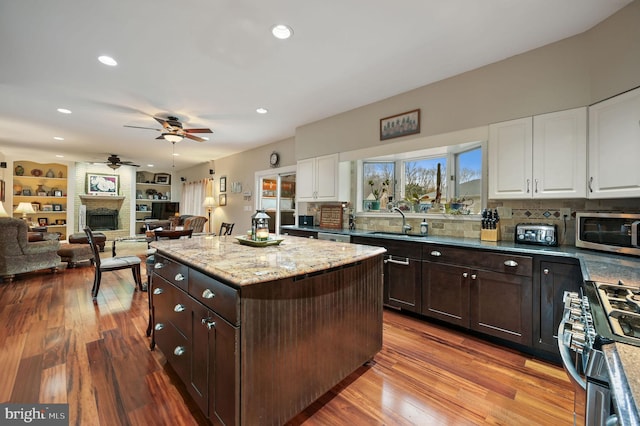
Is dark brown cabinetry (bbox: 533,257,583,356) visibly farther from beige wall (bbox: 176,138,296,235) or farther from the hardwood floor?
beige wall (bbox: 176,138,296,235)

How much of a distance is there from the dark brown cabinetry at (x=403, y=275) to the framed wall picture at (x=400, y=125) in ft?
4.60

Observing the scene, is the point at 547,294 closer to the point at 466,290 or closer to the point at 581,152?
the point at 466,290

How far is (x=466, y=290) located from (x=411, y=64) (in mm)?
2268

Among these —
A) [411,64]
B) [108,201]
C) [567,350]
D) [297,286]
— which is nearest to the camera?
[567,350]

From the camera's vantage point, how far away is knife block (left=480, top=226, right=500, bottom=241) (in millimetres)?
2611

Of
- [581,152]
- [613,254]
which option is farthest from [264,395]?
[581,152]

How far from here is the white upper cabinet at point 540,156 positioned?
7.21ft

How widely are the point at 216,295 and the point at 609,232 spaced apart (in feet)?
8.83

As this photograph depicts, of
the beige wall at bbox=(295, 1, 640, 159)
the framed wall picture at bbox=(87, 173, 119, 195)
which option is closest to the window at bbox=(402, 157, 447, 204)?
the beige wall at bbox=(295, 1, 640, 159)

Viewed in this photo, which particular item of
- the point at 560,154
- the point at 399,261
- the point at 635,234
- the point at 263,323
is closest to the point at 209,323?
the point at 263,323

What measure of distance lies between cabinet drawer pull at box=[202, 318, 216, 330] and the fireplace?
970cm

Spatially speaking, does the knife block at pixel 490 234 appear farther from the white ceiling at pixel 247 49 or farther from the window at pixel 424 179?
the white ceiling at pixel 247 49

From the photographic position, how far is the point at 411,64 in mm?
2707

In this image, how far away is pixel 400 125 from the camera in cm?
339
